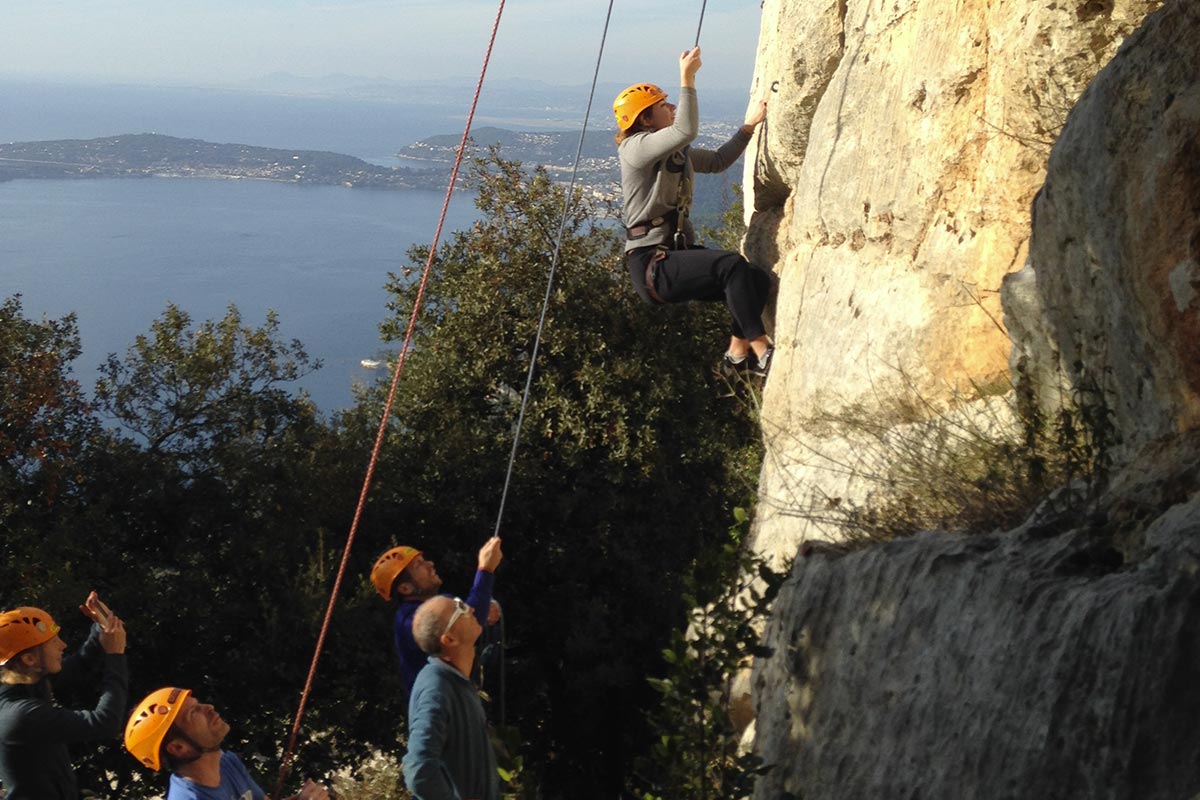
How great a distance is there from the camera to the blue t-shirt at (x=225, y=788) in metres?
4.27

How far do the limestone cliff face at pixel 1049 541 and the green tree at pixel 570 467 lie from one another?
188 inches

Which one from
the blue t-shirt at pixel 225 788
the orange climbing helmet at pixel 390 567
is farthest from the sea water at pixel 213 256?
the blue t-shirt at pixel 225 788

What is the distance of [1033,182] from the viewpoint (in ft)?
21.9

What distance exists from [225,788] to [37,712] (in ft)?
3.80

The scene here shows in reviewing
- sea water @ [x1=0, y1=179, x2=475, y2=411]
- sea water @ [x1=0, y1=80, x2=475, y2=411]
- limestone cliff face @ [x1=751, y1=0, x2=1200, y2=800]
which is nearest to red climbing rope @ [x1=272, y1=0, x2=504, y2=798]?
limestone cliff face @ [x1=751, y1=0, x2=1200, y2=800]

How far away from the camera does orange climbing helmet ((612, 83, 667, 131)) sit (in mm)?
8523

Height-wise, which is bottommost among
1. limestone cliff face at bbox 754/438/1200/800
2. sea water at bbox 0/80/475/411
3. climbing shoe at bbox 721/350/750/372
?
sea water at bbox 0/80/475/411

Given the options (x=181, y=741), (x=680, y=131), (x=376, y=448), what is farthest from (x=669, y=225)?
(x=181, y=741)

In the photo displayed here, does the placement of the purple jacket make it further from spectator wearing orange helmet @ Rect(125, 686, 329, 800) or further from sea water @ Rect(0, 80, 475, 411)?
sea water @ Rect(0, 80, 475, 411)

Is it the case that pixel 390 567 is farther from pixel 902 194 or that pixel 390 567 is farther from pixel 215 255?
pixel 215 255

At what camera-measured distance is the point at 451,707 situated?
453 cm

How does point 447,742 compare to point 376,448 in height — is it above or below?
below

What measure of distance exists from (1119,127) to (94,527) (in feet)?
30.3

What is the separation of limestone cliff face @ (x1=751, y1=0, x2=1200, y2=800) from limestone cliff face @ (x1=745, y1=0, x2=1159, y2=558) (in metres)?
0.02
